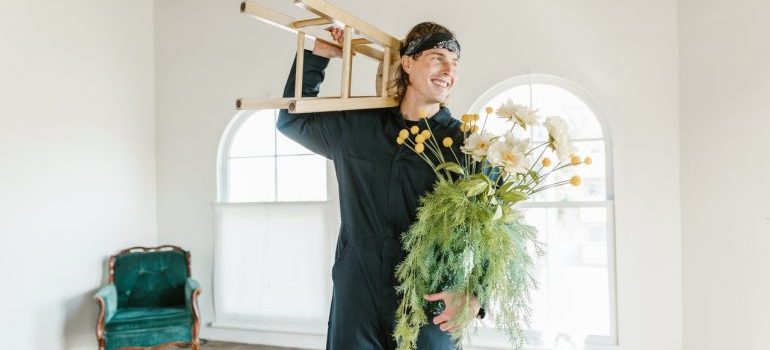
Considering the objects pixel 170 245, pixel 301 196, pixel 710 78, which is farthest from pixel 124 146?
pixel 710 78

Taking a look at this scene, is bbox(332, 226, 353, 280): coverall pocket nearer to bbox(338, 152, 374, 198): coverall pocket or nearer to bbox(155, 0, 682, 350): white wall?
bbox(338, 152, 374, 198): coverall pocket

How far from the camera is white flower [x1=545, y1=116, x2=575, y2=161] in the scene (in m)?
1.36

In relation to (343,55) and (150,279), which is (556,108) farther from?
(150,279)

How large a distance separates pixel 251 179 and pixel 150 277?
106 centimetres

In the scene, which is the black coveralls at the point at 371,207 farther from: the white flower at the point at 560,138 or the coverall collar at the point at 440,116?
the white flower at the point at 560,138

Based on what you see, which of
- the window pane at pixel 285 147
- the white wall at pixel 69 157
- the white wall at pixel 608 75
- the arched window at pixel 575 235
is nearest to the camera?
the white wall at pixel 608 75

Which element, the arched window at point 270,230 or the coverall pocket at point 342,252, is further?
the arched window at point 270,230

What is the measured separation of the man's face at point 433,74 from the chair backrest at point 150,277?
3.21 m

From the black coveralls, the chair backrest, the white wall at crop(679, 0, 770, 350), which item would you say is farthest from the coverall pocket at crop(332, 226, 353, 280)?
the chair backrest

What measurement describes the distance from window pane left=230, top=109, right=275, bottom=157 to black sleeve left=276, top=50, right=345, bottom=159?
2873 mm

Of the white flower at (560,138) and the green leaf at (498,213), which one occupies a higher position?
the white flower at (560,138)

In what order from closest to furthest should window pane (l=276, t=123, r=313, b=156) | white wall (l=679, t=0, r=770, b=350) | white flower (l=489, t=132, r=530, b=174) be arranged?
white flower (l=489, t=132, r=530, b=174) → white wall (l=679, t=0, r=770, b=350) → window pane (l=276, t=123, r=313, b=156)

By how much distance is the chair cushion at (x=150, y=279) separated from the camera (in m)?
4.07

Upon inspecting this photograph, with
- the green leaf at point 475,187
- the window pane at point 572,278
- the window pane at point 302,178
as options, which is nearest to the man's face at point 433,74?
the green leaf at point 475,187
